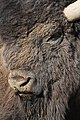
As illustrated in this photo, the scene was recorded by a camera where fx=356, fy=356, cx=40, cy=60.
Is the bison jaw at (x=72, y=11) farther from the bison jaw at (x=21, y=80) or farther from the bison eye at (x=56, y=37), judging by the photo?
the bison jaw at (x=21, y=80)

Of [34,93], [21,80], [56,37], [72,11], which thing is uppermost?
[72,11]

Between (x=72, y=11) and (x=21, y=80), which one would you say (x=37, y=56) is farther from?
(x=72, y=11)

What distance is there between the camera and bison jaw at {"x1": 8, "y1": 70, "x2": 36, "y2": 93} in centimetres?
206

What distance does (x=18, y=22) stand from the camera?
2098 mm

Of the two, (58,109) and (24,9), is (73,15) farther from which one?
(58,109)

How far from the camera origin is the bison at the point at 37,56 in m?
2.10

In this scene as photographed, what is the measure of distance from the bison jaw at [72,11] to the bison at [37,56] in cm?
5

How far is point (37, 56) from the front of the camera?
212 cm

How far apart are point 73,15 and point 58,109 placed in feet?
2.10

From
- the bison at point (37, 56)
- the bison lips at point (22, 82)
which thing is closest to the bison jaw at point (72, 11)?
the bison at point (37, 56)

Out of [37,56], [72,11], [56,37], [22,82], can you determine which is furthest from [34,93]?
[72,11]

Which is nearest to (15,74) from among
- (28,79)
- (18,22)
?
(28,79)

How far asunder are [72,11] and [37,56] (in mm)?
336

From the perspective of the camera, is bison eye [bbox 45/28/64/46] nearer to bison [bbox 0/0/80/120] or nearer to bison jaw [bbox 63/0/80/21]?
bison [bbox 0/0/80/120]
